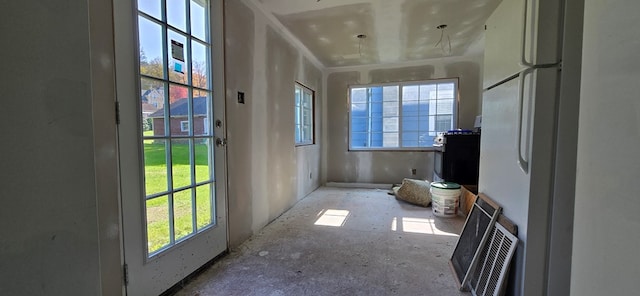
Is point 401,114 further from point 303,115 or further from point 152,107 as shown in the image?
point 152,107

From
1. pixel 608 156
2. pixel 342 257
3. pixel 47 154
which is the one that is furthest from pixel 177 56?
pixel 608 156

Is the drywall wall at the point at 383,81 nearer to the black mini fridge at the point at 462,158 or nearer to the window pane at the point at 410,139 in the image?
the window pane at the point at 410,139

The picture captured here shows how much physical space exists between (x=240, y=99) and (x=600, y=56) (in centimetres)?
240

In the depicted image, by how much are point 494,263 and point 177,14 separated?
2618 millimetres

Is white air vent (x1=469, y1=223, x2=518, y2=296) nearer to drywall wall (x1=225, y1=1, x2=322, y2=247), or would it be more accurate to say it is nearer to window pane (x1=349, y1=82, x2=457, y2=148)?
drywall wall (x1=225, y1=1, x2=322, y2=247)

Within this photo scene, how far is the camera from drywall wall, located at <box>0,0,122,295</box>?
568 millimetres

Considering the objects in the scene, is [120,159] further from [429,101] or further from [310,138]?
[429,101]

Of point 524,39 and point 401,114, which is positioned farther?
point 401,114

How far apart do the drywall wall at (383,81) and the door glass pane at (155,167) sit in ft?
13.3

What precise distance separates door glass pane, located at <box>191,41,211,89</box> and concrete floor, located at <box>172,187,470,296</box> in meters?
1.47

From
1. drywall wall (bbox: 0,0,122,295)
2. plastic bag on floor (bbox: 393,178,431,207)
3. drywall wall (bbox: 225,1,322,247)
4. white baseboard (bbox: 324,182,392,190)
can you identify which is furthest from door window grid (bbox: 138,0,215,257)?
white baseboard (bbox: 324,182,392,190)

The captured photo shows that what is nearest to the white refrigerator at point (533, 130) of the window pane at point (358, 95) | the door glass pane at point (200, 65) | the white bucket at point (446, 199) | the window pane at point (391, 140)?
the white bucket at point (446, 199)

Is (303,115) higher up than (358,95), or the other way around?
(358,95)

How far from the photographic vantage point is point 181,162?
6.09 ft
